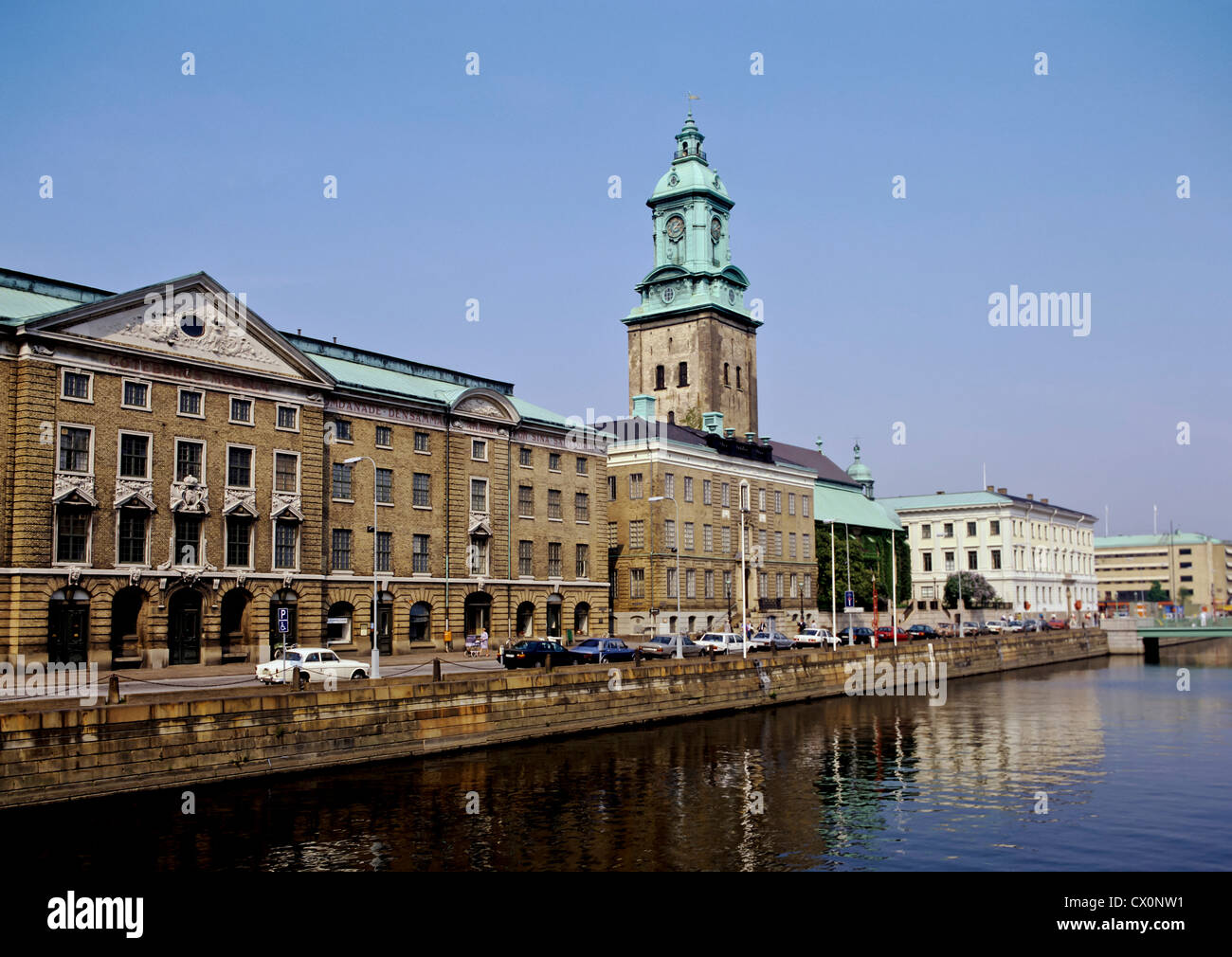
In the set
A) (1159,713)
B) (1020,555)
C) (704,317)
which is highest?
(704,317)

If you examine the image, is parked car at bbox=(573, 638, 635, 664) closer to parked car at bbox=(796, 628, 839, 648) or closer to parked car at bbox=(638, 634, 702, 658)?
parked car at bbox=(638, 634, 702, 658)

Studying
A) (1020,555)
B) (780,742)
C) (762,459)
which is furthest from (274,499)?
(1020,555)

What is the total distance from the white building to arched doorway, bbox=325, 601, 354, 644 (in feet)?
327

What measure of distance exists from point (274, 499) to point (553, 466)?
2402cm

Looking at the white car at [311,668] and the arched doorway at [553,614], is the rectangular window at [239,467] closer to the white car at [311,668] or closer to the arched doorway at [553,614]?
the white car at [311,668]

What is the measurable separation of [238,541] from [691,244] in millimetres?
82395

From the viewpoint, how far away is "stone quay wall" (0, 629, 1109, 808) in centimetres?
2948

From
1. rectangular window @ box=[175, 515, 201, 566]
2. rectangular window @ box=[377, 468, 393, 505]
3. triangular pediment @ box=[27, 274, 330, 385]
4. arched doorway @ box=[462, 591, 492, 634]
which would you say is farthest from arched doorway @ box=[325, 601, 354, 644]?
triangular pediment @ box=[27, 274, 330, 385]

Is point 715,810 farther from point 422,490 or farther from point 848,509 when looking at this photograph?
point 848,509

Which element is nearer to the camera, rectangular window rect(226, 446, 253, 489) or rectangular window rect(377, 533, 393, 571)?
rectangular window rect(226, 446, 253, 489)

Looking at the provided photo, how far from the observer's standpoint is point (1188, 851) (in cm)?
2684
